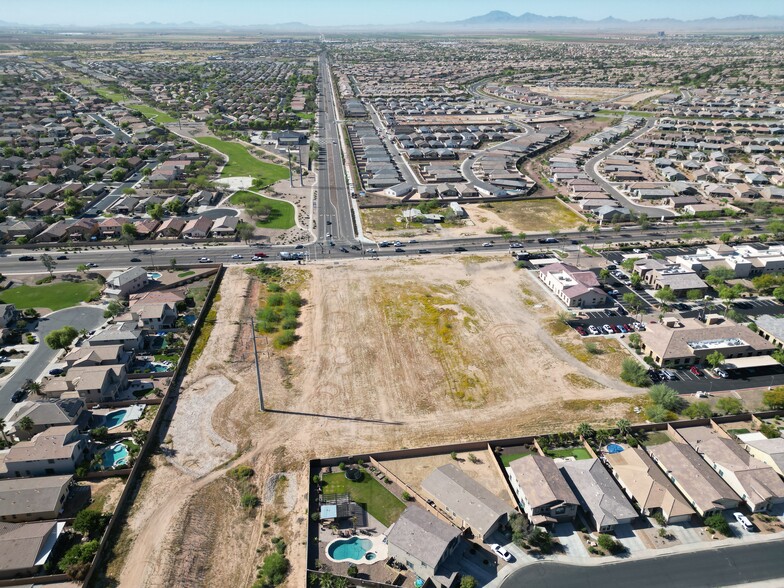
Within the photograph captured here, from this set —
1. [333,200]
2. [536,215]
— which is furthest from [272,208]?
[536,215]

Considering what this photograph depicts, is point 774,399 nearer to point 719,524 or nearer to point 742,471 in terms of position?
point 742,471

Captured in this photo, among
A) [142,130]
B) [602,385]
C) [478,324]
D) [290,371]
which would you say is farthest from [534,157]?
[142,130]

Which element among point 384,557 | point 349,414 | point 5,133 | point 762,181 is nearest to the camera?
point 384,557

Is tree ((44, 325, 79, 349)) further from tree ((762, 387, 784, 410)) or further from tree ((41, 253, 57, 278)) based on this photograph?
tree ((762, 387, 784, 410))

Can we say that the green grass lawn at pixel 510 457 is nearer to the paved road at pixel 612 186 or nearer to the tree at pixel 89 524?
the tree at pixel 89 524

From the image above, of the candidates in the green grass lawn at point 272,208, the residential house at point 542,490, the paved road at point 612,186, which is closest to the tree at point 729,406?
the residential house at point 542,490

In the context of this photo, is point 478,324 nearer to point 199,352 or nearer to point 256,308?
point 256,308
